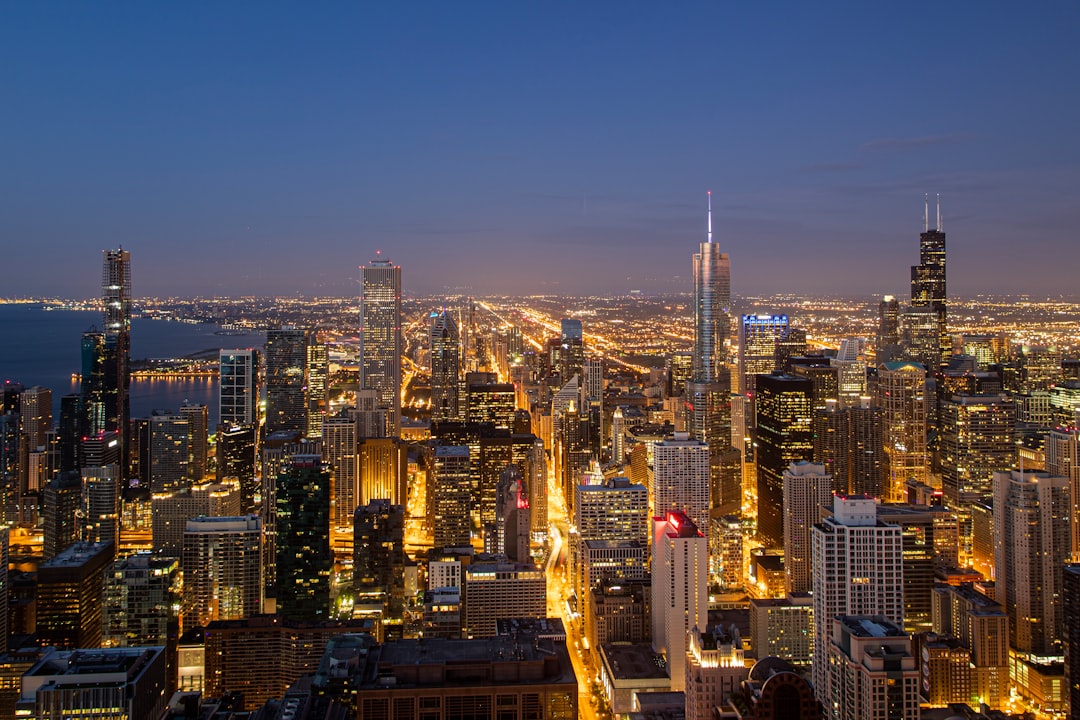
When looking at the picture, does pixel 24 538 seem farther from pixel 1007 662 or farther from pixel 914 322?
pixel 914 322

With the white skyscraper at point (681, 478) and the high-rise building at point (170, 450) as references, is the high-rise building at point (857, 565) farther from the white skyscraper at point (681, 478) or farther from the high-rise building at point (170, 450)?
the high-rise building at point (170, 450)

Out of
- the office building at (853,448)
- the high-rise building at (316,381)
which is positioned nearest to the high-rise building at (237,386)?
the high-rise building at (316,381)

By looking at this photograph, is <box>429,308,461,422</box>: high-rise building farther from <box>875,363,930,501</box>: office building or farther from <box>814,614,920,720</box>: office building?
<box>814,614,920,720</box>: office building

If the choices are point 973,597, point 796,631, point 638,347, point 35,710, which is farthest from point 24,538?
point 638,347

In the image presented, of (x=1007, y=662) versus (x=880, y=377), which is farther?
(x=880, y=377)

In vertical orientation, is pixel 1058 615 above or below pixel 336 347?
below

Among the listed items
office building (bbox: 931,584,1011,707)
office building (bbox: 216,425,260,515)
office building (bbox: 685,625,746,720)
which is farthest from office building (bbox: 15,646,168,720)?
office building (bbox: 216,425,260,515)

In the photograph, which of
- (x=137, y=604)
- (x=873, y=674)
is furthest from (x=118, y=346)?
(x=873, y=674)
